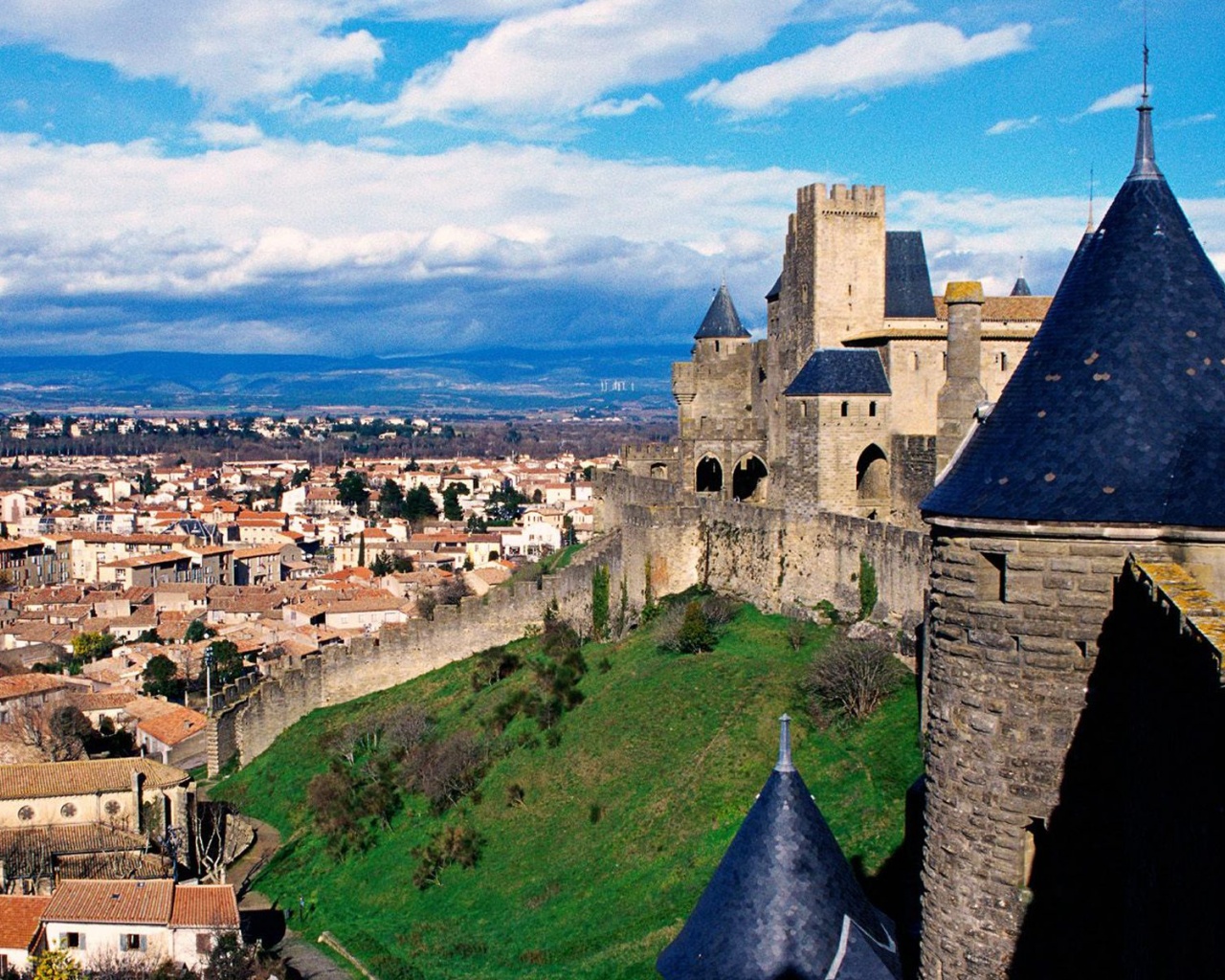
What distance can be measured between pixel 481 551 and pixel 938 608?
76.3 m

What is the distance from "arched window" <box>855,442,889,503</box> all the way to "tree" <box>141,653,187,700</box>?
32.2 m

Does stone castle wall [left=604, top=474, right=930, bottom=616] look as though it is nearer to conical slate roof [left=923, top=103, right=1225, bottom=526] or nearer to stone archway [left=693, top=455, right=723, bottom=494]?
stone archway [left=693, top=455, right=723, bottom=494]

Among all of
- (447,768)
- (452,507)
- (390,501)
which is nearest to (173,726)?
(447,768)

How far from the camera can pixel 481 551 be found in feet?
272

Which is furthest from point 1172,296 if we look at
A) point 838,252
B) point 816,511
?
point 838,252

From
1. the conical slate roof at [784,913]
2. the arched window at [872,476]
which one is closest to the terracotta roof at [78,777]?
the arched window at [872,476]

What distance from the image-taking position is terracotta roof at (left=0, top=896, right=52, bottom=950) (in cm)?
2506

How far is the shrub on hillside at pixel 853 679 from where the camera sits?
2011 cm

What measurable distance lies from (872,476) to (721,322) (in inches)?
356

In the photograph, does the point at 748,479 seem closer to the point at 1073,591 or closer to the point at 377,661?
the point at 377,661

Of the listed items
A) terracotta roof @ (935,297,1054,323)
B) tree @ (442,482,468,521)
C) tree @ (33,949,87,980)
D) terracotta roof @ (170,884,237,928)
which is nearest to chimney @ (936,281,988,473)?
terracotta roof @ (935,297,1054,323)

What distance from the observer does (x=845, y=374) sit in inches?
1033

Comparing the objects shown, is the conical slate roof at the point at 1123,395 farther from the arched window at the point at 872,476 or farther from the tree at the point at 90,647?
the tree at the point at 90,647

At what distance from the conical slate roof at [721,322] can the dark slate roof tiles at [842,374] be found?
7.83 metres
